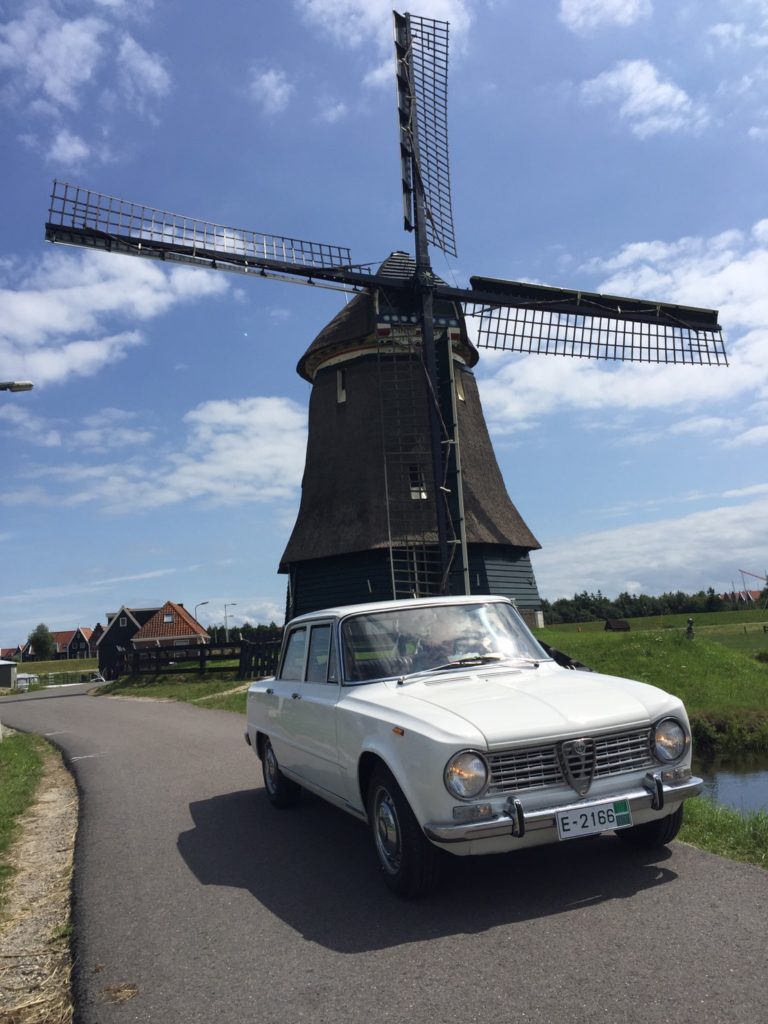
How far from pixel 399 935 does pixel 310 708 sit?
2.19m

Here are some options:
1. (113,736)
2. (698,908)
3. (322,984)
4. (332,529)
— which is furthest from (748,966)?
(332,529)

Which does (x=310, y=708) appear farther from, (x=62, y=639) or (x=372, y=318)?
(x=62, y=639)

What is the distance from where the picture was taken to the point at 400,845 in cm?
432

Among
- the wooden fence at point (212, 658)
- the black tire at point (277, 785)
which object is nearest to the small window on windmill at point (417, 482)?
the wooden fence at point (212, 658)

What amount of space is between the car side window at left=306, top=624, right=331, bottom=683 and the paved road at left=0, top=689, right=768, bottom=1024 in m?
1.17

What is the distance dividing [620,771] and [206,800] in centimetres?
460

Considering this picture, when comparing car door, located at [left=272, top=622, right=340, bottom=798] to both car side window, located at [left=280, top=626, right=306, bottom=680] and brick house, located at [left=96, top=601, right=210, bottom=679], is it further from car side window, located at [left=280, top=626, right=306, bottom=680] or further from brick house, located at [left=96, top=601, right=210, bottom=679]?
brick house, located at [left=96, top=601, right=210, bottom=679]

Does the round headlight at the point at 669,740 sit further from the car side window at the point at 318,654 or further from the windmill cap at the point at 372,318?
the windmill cap at the point at 372,318

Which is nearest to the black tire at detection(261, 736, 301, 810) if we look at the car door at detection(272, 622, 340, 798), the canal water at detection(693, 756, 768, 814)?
the car door at detection(272, 622, 340, 798)

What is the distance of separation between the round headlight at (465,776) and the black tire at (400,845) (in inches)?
14.9

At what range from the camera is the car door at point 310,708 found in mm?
5504

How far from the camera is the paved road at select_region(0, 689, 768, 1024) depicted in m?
3.14

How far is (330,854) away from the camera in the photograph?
17.9 feet

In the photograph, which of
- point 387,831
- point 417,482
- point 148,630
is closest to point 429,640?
point 387,831
